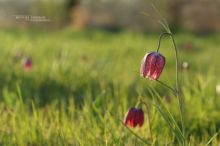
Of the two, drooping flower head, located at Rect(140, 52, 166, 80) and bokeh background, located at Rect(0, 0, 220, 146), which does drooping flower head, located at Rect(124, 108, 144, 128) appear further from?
drooping flower head, located at Rect(140, 52, 166, 80)

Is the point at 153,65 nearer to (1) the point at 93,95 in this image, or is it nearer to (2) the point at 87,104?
(2) the point at 87,104

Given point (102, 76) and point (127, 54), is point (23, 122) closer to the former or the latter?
point (102, 76)

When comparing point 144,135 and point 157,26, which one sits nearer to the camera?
point 144,135

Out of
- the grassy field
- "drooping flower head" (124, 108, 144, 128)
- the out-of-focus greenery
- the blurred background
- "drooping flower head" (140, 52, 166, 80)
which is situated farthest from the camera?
the out-of-focus greenery

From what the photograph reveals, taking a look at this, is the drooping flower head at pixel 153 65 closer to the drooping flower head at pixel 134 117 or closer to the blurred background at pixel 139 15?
the drooping flower head at pixel 134 117

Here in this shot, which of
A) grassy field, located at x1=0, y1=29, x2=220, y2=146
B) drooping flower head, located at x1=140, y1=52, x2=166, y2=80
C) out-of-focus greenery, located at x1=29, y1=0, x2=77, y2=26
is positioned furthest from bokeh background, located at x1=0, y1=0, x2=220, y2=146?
out-of-focus greenery, located at x1=29, y1=0, x2=77, y2=26

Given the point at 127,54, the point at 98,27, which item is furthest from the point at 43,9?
the point at 127,54

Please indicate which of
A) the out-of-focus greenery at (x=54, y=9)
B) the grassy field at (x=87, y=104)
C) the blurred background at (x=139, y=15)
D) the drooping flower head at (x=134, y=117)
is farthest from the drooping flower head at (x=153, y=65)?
the out-of-focus greenery at (x=54, y=9)

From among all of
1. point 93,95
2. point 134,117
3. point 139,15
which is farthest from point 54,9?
point 134,117
